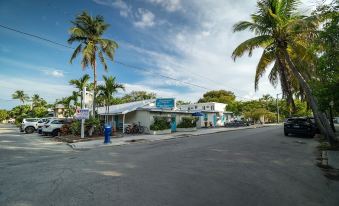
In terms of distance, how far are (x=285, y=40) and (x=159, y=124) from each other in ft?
49.1

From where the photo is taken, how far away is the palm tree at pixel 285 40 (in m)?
12.9

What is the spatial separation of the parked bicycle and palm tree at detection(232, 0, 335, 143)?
13790 millimetres

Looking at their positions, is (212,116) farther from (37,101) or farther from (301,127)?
(37,101)

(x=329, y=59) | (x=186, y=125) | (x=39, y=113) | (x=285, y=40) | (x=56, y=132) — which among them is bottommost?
(x=56, y=132)

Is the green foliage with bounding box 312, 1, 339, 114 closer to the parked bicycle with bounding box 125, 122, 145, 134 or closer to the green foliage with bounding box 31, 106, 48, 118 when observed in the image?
the parked bicycle with bounding box 125, 122, 145, 134

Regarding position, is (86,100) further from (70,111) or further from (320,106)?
(70,111)

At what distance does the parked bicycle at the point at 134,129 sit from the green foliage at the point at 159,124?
5.72 ft

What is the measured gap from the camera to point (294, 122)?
18.6 m

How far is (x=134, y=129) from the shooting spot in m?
24.1

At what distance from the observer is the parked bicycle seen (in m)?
24.0

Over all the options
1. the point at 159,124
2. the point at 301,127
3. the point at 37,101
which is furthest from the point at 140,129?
the point at 37,101

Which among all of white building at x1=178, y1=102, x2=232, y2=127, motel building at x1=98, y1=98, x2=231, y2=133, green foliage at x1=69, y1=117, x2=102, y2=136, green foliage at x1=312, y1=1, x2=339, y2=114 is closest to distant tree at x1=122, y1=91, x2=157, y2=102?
white building at x1=178, y1=102, x2=232, y2=127

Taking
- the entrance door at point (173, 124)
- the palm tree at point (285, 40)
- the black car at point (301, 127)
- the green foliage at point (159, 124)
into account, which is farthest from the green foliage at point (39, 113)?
the black car at point (301, 127)

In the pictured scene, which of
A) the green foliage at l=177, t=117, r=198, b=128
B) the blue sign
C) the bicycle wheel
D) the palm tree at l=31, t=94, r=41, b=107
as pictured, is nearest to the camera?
the blue sign
